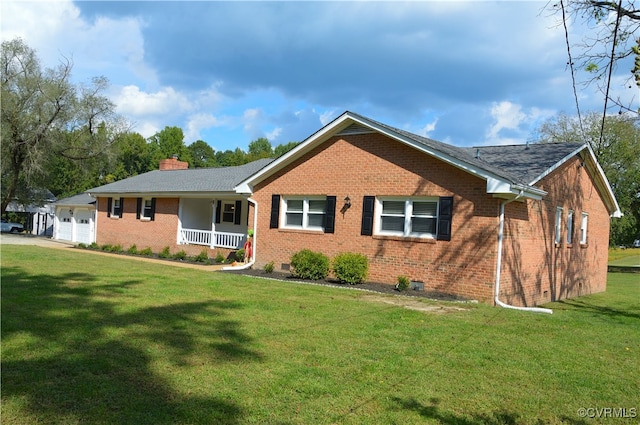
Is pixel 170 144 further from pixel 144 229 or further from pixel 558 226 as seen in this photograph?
pixel 558 226

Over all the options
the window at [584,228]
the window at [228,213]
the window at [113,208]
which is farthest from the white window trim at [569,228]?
the window at [113,208]

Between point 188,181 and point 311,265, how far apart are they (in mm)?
12403

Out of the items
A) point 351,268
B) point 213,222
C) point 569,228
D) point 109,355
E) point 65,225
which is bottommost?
point 109,355

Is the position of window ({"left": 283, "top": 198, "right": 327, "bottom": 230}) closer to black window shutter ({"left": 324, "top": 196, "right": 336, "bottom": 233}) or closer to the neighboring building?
black window shutter ({"left": 324, "top": 196, "right": 336, "bottom": 233})

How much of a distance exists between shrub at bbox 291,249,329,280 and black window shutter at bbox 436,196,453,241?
362 centimetres

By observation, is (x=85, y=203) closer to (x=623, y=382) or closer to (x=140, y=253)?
(x=140, y=253)

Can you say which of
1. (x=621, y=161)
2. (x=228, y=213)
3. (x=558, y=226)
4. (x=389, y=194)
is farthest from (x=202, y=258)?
(x=621, y=161)

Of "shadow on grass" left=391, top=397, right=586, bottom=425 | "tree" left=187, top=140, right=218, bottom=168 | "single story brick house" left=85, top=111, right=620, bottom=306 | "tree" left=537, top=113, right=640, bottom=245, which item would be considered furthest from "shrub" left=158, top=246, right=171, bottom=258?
"tree" left=187, top=140, right=218, bottom=168

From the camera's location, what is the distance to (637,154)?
32688 mm

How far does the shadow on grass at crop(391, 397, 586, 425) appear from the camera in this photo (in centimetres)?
441

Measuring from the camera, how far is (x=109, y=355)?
5613 millimetres

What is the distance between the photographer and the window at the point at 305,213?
51.2 feet

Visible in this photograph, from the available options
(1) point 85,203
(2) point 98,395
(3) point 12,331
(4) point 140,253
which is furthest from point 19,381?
(1) point 85,203

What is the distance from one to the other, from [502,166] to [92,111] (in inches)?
1270
